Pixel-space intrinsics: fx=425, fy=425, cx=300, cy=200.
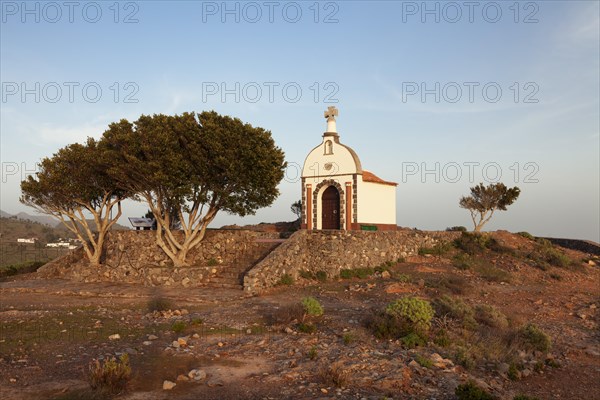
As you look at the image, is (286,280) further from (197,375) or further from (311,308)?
(197,375)

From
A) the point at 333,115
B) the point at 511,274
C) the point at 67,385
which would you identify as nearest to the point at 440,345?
the point at 67,385

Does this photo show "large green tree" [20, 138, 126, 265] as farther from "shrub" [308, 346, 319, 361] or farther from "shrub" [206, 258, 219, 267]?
"shrub" [308, 346, 319, 361]

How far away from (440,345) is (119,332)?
798 cm

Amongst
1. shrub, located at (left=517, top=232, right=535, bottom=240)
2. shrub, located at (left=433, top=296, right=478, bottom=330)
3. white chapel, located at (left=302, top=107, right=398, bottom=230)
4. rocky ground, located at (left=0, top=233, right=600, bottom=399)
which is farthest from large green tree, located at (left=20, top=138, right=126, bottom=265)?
shrub, located at (left=517, top=232, right=535, bottom=240)

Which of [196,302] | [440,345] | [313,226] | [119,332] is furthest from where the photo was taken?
[313,226]

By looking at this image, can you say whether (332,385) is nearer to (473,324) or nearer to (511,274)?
(473,324)

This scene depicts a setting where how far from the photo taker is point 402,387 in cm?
748

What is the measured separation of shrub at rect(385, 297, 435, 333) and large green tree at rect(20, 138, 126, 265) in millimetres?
15217

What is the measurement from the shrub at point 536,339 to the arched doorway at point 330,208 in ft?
49.8

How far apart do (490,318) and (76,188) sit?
20.1 metres

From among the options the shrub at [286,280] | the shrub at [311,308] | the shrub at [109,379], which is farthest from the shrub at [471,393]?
the shrub at [286,280]

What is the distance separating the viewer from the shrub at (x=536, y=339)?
10.3 m

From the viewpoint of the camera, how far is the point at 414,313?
11.0 metres

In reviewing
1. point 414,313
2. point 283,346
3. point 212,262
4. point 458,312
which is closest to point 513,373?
point 414,313
